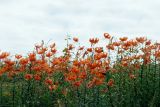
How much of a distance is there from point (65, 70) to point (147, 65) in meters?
1.48

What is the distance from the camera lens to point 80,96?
24.0ft

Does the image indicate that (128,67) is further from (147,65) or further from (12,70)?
(12,70)

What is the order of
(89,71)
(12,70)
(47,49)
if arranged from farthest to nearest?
1. (47,49)
2. (12,70)
3. (89,71)

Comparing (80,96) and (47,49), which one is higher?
(47,49)

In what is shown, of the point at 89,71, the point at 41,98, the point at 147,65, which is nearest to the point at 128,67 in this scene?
the point at 147,65

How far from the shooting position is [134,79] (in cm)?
735

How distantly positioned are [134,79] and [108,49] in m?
0.90

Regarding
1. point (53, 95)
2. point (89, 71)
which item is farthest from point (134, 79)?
point (53, 95)

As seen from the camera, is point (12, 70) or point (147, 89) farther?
point (12, 70)

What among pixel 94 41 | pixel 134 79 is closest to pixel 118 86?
pixel 134 79

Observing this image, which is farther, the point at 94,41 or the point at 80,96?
the point at 94,41

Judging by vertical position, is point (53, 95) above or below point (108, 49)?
below

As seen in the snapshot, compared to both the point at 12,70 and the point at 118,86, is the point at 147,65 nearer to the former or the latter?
the point at 118,86

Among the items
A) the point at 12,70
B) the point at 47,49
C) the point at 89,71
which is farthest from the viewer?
the point at 47,49
